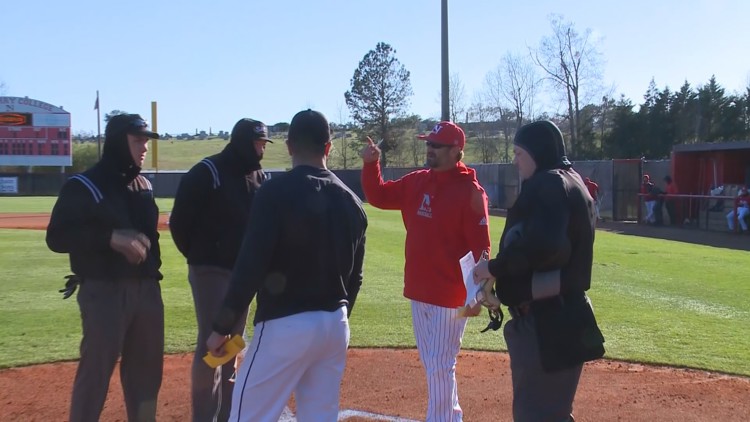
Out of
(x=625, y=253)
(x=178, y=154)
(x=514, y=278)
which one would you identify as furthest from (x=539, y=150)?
(x=178, y=154)

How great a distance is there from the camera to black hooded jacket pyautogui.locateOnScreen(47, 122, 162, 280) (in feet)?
12.8

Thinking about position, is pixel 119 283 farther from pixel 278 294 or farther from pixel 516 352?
pixel 516 352

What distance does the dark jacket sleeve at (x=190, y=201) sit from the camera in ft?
14.3

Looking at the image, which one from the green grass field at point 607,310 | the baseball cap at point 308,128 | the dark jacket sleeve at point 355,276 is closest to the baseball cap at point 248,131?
the baseball cap at point 308,128

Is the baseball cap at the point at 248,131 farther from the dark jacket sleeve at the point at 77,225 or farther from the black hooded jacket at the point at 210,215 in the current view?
the dark jacket sleeve at the point at 77,225

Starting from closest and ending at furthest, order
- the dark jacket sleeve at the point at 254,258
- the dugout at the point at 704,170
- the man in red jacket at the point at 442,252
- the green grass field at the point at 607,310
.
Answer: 1. the dark jacket sleeve at the point at 254,258
2. the man in red jacket at the point at 442,252
3. the green grass field at the point at 607,310
4. the dugout at the point at 704,170

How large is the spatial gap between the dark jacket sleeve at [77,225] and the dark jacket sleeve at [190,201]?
53 centimetres

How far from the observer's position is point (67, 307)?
9.70m

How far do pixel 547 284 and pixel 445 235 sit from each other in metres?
1.21

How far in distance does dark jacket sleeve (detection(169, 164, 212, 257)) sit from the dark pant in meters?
0.38

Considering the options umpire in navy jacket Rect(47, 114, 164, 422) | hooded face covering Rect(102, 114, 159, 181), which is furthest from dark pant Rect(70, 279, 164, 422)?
hooded face covering Rect(102, 114, 159, 181)

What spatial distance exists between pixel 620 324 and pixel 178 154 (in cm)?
9933

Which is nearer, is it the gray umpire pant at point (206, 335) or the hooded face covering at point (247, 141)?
the gray umpire pant at point (206, 335)

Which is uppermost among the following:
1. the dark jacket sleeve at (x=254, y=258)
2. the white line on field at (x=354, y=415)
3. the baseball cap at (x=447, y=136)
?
the baseball cap at (x=447, y=136)
